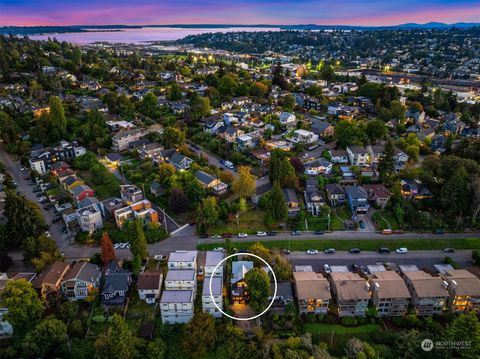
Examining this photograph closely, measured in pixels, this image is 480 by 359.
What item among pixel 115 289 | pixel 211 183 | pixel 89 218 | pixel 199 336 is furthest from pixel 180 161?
pixel 199 336

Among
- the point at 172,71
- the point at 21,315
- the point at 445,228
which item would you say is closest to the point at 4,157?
the point at 21,315

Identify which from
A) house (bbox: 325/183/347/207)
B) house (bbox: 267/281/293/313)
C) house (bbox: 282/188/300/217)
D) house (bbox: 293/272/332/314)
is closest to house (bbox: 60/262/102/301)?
house (bbox: 267/281/293/313)

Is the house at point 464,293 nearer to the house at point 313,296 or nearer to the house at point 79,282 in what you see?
the house at point 313,296

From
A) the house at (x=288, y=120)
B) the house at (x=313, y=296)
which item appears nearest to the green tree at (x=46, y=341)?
the house at (x=313, y=296)

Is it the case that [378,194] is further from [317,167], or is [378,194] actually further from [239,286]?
[239,286]

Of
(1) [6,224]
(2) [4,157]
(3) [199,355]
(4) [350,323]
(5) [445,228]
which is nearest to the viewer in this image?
(3) [199,355]

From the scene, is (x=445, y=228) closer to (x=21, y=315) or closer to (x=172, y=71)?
(x=21, y=315)

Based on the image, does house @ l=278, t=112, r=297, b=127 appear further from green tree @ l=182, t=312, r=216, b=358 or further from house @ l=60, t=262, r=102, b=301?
green tree @ l=182, t=312, r=216, b=358
